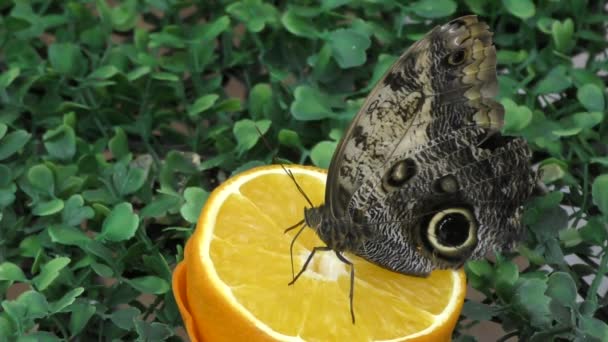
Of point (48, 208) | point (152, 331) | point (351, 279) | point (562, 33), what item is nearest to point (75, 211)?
point (48, 208)

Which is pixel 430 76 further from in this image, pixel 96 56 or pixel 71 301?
pixel 96 56

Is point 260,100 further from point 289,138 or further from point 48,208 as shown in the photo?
point 48,208

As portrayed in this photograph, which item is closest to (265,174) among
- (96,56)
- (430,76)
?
(430,76)

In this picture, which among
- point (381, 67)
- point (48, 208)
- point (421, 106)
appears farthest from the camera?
point (381, 67)

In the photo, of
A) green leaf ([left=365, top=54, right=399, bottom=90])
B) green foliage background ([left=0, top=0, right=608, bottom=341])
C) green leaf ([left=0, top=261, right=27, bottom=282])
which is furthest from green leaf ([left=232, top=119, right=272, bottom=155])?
green leaf ([left=0, top=261, right=27, bottom=282])

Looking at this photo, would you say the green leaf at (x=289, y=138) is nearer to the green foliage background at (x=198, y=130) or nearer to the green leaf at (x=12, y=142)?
the green foliage background at (x=198, y=130)

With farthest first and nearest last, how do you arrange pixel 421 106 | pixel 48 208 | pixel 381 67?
pixel 381 67
pixel 48 208
pixel 421 106

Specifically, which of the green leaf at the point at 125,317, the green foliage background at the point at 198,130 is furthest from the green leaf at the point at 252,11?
the green leaf at the point at 125,317

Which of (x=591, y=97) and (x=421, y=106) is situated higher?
(x=421, y=106)
